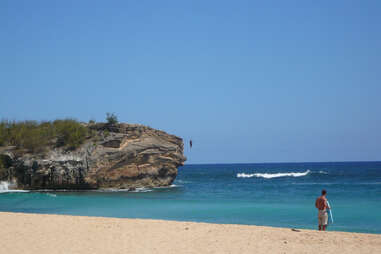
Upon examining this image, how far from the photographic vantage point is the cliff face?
123 feet

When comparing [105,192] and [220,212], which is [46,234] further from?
[105,192]

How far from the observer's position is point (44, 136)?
40.0 meters

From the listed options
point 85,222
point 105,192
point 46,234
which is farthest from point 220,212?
point 105,192

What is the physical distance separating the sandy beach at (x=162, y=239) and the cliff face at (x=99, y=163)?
2112 cm

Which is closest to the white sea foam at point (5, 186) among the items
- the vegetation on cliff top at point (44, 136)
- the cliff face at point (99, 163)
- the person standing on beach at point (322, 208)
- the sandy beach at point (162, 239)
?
the cliff face at point (99, 163)

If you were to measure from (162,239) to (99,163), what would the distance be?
25.3 metres

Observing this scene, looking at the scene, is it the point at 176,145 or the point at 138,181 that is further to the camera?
the point at 176,145

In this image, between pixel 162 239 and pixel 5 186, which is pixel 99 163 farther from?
pixel 162 239

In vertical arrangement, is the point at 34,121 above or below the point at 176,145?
above

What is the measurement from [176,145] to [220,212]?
20.2 m

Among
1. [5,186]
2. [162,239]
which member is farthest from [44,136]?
[162,239]

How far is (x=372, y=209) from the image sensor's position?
2469cm

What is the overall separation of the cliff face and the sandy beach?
21.1 m

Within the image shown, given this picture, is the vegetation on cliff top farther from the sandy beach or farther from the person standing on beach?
the person standing on beach
